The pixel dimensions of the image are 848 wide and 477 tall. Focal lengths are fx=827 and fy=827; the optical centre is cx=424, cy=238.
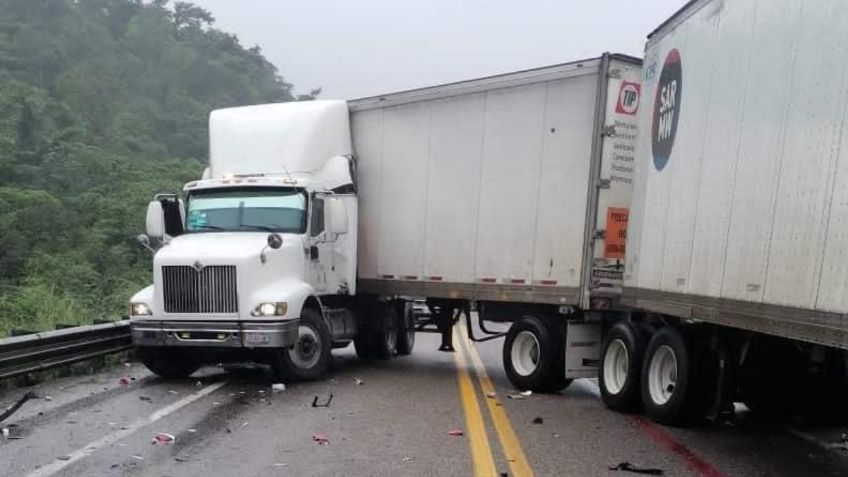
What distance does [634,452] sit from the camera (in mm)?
7086

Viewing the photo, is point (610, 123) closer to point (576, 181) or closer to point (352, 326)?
point (576, 181)

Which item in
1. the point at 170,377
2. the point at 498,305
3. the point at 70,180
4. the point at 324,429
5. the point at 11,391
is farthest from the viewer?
the point at 70,180

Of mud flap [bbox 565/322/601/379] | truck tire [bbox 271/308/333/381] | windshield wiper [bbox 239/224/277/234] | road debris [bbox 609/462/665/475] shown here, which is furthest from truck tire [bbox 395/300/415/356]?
road debris [bbox 609/462/665/475]

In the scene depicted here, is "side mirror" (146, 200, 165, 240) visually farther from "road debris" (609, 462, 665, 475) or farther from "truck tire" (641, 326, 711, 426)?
"road debris" (609, 462, 665, 475)

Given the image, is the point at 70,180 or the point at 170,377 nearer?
the point at 170,377

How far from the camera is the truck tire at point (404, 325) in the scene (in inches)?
570

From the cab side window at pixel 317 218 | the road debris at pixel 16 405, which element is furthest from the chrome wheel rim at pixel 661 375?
Answer: the road debris at pixel 16 405

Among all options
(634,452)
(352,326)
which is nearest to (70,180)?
(352,326)

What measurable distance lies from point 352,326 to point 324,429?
519cm

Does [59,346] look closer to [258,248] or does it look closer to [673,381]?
[258,248]

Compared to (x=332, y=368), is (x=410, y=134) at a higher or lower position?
higher

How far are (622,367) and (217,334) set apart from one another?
16.2ft

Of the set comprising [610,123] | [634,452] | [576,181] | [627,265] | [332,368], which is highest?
[610,123]

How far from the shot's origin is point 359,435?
7.50m
